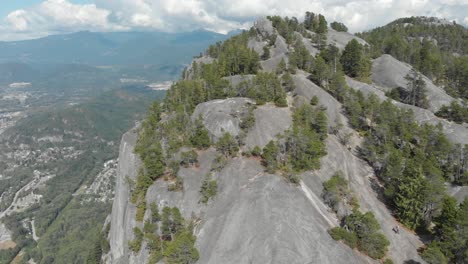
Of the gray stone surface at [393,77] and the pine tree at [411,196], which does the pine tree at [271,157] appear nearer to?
the pine tree at [411,196]

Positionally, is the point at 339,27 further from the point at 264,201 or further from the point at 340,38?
the point at 264,201

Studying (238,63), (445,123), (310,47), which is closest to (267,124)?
(238,63)

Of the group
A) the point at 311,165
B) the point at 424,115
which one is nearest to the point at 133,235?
the point at 311,165

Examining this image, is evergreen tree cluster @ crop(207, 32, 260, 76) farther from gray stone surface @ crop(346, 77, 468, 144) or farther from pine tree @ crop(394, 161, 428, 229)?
pine tree @ crop(394, 161, 428, 229)

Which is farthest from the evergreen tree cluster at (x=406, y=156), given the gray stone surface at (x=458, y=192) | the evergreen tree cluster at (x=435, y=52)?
the evergreen tree cluster at (x=435, y=52)

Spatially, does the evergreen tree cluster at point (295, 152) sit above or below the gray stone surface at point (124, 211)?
above

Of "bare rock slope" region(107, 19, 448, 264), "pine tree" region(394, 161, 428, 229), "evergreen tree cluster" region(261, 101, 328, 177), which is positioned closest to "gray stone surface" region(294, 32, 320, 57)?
"bare rock slope" region(107, 19, 448, 264)

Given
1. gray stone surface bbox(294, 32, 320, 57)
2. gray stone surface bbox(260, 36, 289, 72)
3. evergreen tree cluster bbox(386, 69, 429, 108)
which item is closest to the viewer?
evergreen tree cluster bbox(386, 69, 429, 108)

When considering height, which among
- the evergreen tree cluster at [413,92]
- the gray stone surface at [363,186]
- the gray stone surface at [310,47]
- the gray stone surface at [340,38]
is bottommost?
the gray stone surface at [363,186]
